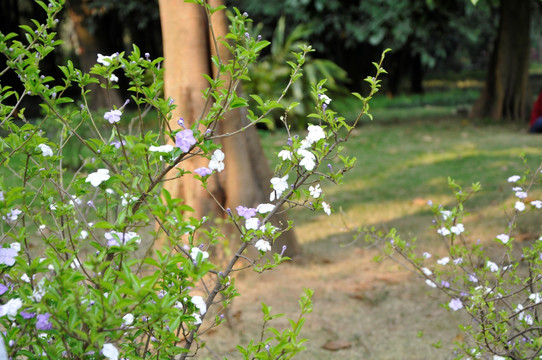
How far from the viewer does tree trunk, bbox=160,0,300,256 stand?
4.54m

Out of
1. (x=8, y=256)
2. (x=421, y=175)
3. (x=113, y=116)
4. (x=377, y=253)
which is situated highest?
(x=113, y=116)

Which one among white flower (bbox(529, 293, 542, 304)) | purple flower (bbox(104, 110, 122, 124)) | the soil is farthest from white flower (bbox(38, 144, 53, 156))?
white flower (bbox(529, 293, 542, 304))

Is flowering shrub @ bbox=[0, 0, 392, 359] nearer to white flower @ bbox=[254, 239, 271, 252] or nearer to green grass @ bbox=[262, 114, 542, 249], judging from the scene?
white flower @ bbox=[254, 239, 271, 252]

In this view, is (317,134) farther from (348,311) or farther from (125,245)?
(348,311)

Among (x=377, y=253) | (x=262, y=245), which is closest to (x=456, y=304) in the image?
(x=262, y=245)

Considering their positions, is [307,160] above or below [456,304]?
above

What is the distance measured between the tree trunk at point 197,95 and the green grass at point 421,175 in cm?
82

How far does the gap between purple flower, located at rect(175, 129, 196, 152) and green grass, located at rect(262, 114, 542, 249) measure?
1.85 m

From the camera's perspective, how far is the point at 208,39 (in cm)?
464

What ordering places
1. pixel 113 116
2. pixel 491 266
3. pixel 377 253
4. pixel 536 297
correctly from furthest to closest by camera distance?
pixel 377 253, pixel 491 266, pixel 536 297, pixel 113 116

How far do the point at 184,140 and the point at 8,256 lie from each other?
0.50 metres

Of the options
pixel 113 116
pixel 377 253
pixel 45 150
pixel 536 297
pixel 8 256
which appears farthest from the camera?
pixel 377 253

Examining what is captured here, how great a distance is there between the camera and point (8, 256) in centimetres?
155

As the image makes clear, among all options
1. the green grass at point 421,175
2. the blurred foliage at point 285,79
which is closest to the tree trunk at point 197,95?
the green grass at point 421,175
